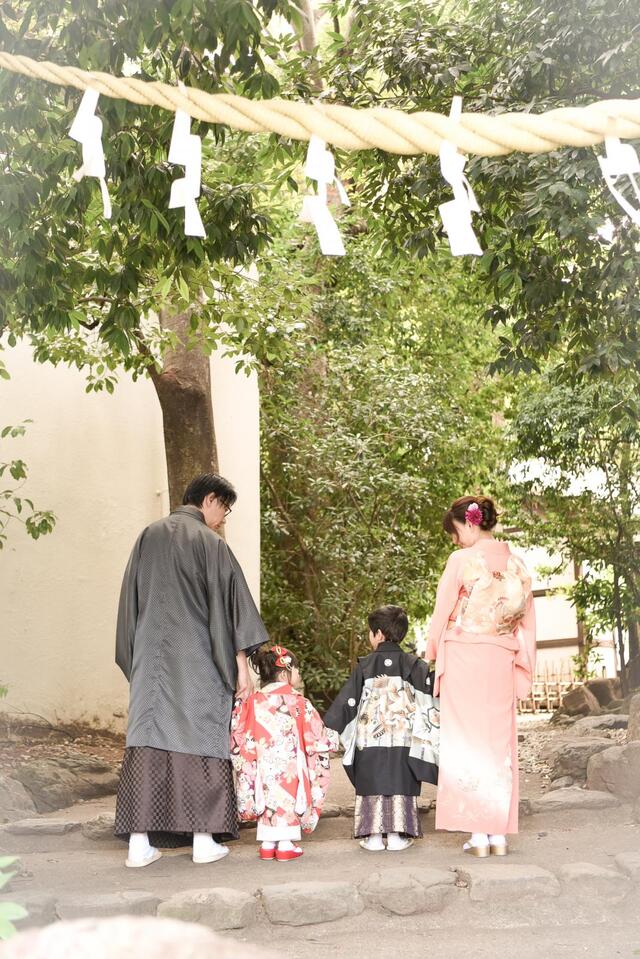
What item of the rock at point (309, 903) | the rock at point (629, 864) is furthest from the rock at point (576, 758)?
the rock at point (309, 903)

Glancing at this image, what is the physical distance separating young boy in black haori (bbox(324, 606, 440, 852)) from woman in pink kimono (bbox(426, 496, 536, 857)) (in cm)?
14

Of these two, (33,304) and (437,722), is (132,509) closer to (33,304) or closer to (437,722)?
(33,304)

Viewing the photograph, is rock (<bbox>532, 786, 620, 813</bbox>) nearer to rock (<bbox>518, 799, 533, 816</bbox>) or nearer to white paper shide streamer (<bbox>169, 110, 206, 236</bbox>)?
rock (<bbox>518, 799, 533, 816</bbox>)

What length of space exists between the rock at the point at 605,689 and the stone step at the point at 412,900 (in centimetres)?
755

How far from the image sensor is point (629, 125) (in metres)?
1.95

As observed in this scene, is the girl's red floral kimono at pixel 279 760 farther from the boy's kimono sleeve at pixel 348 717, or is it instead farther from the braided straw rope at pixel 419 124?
the braided straw rope at pixel 419 124

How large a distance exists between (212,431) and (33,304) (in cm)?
283

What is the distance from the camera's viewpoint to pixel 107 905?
3.71m

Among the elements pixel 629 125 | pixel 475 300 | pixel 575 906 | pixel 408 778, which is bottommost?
pixel 575 906

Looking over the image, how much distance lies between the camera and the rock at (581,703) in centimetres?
1115

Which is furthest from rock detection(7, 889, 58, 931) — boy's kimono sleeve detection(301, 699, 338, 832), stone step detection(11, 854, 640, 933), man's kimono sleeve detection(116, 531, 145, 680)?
boy's kimono sleeve detection(301, 699, 338, 832)

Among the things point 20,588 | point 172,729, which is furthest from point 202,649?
point 20,588

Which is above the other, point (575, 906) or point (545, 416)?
point (545, 416)

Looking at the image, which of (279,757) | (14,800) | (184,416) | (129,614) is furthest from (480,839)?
(184,416)
